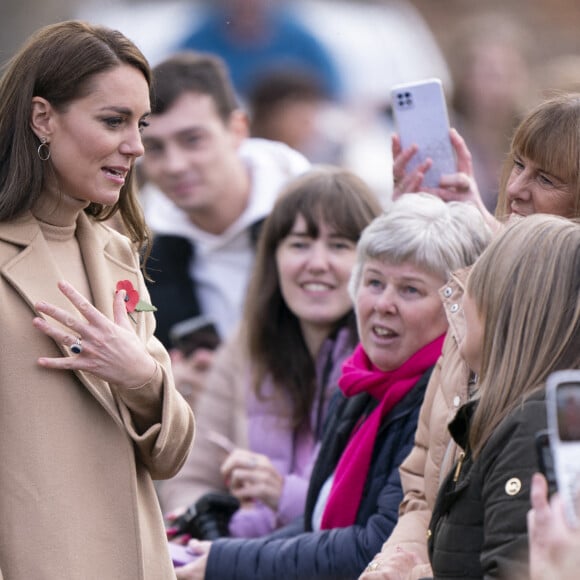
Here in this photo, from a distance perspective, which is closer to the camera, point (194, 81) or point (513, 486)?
point (513, 486)

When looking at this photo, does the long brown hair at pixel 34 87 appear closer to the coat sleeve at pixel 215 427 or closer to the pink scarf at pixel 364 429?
the pink scarf at pixel 364 429

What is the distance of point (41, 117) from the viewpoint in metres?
3.33

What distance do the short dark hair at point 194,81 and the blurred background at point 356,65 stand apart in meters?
1.21

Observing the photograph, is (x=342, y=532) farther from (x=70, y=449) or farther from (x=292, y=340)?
(x=292, y=340)

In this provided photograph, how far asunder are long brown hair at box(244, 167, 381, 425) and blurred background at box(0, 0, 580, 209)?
5.64ft

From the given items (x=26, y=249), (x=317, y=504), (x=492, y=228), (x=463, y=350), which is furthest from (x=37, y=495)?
(x=492, y=228)

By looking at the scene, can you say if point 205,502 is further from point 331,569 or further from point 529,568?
point 529,568

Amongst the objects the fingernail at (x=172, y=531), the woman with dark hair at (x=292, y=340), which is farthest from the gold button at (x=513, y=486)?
the fingernail at (x=172, y=531)

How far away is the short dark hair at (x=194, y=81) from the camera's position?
6.09 m

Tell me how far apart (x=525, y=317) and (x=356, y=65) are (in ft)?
21.2

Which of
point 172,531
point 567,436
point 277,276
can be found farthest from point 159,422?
point 277,276

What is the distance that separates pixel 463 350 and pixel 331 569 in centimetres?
121

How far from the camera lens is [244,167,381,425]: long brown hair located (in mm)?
4918

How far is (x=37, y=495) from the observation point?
125 inches
